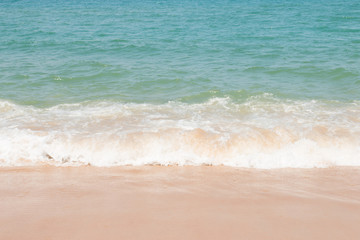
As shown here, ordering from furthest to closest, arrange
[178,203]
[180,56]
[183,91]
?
[180,56] → [183,91] → [178,203]

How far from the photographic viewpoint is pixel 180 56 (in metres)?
14.7

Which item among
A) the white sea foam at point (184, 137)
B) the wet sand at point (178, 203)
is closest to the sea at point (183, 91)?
the white sea foam at point (184, 137)

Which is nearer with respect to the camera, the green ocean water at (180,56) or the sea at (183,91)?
the sea at (183,91)

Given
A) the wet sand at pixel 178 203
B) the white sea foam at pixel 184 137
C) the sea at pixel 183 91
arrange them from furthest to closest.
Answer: the sea at pixel 183 91 < the white sea foam at pixel 184 137 < the wet sand at pixel 178 203

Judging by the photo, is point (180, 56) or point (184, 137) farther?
point (180, 56)

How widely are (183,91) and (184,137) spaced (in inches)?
146

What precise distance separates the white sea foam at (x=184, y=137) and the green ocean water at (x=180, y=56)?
4.50 ft

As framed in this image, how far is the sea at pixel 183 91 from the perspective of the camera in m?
7.33

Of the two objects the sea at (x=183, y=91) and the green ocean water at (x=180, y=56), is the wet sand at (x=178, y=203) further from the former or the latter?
the green ocean water at (x=180, y=56)

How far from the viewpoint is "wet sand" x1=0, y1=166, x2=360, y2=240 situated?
4.51 metres

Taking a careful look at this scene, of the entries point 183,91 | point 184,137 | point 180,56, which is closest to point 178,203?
point 184,137

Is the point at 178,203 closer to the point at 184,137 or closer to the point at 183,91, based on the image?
the point at 184,137

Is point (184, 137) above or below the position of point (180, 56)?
below

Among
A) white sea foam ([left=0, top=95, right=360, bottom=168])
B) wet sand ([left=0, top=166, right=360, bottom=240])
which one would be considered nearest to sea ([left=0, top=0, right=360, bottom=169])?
white sea foam ([left=0, top=95, right=360, bottom=168])
